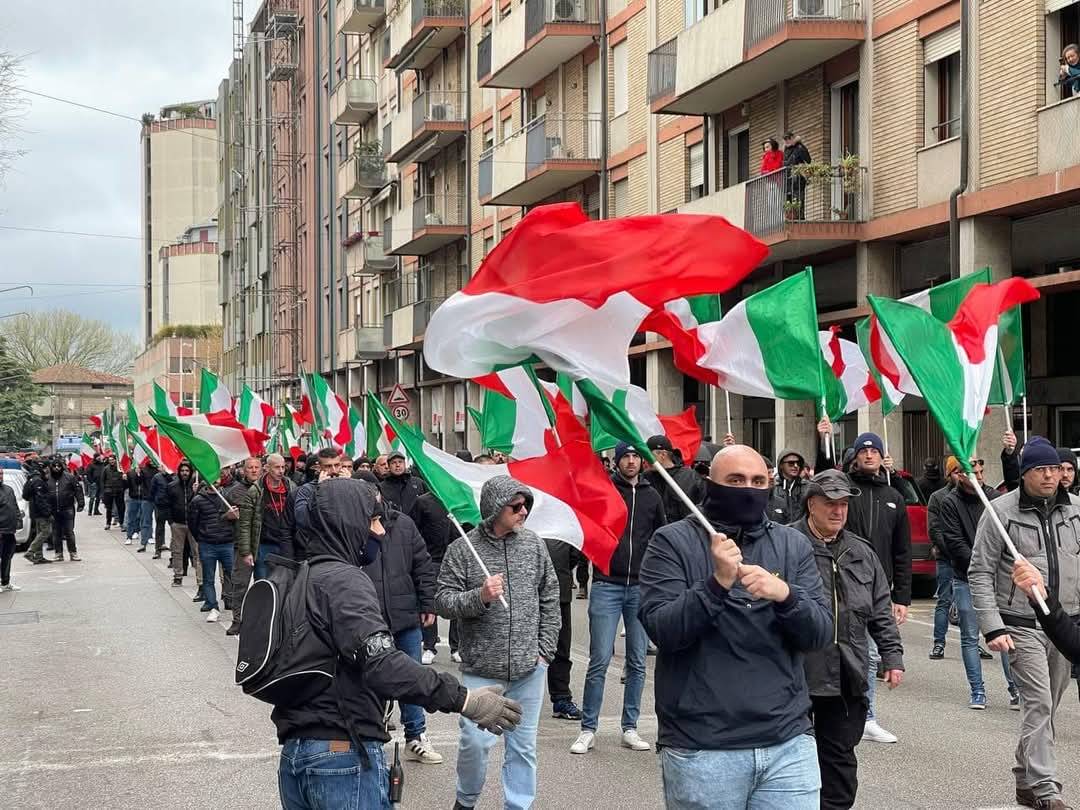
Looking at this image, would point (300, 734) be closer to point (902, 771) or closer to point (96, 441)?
point (902, 771)

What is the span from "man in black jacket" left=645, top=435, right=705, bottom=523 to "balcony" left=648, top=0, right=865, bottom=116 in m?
11.9

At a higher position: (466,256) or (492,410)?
(466,256)

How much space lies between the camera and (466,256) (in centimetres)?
4591

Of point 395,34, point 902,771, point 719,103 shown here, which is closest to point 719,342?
point 902,771

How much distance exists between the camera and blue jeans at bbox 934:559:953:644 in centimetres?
1322

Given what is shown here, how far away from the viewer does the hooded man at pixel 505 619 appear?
23.7 feet

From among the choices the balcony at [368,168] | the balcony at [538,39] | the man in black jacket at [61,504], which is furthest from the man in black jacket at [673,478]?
the balcony at [368,168]

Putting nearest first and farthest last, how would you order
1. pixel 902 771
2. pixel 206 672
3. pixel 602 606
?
pixel 902 771
pixel 602 606
pixel 206 672

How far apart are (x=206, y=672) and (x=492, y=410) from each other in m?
4.23

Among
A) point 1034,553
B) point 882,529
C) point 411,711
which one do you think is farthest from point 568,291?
point 882,529

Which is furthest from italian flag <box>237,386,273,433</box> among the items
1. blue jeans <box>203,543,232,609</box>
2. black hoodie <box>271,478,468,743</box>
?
black hoodie <box>271,478,468,743</box>

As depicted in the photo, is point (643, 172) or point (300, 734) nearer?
point (300, 734)

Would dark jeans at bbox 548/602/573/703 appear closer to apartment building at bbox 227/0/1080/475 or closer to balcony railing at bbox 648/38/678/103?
apartment building at bbox 227/0/1080/475

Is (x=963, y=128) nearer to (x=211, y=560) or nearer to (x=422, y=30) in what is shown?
(x=211, y=560)
